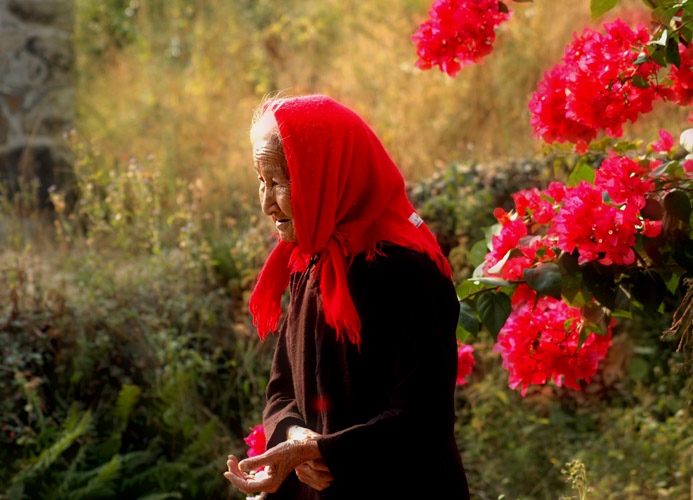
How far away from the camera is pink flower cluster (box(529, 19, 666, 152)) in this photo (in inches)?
75.9

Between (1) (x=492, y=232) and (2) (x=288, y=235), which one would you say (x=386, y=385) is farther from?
(1) (x=492, y=232)

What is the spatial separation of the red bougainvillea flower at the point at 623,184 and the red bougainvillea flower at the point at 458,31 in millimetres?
468

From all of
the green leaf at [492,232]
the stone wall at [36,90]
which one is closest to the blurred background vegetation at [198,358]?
the stone wall at [36,90]

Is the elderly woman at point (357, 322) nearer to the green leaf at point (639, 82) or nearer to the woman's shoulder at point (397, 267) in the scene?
the woman's shoulder at point (397, 267)

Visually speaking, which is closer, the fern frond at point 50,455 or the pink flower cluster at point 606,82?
the pink flower cluster at point 606,82

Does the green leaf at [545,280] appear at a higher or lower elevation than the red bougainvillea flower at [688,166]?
lower

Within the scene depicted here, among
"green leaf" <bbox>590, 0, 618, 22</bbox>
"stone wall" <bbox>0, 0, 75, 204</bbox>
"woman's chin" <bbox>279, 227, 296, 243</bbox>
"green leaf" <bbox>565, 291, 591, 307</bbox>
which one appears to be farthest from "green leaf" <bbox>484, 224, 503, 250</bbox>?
"stone wall" <bbox>0, 0, 75, 204</bbox>

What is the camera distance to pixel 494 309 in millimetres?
2045

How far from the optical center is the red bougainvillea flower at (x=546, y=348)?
2.16 m

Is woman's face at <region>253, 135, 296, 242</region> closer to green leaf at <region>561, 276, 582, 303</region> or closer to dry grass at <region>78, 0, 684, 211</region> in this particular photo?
green leaf at <region>561, 276, 582, 303</region>

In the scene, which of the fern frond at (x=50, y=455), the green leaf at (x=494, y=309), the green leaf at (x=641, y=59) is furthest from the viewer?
the fern frond at (x=50, y=455)

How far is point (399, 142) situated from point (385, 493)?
4976mm

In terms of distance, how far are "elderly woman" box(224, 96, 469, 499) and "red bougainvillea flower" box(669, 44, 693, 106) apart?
78 centimetres

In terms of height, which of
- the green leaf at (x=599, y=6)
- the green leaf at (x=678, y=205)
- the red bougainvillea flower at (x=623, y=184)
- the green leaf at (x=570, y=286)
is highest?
the green leaf at (x=599, y=6)
